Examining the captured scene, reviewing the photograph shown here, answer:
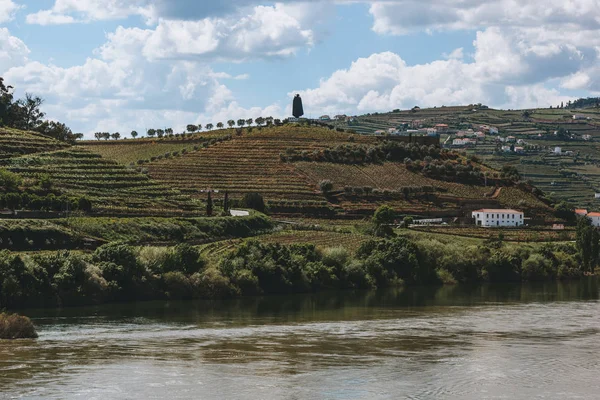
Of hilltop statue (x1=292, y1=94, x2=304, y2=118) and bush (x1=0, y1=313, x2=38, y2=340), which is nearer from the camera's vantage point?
bush (x1=0, y1=313, x2=38, y2=340)

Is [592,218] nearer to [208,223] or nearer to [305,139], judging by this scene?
[305,139]

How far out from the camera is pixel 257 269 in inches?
3022

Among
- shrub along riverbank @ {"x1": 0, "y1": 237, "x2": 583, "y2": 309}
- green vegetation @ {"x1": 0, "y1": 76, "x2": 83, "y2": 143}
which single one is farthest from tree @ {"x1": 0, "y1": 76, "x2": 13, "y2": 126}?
shrub along riverbank @ {"x1": 0, "y1": 237, "x2": 583, "y2": 309}

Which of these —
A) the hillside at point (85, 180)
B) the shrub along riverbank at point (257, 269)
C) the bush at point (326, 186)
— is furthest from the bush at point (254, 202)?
the shrub along riverbank at point (257, 269)

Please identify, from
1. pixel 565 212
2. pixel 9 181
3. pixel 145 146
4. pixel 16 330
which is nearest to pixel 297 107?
pixel 145 146

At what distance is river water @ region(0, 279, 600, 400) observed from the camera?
41469 millimetres

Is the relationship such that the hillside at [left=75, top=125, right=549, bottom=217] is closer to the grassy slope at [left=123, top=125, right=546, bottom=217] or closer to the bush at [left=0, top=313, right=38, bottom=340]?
the grassy slope at [left=123, top=125, right=546, bottom=217]

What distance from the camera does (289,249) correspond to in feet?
269

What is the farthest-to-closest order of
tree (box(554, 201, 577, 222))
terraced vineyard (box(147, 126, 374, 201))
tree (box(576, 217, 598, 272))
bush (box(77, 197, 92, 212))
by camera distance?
1. tree (box(554, 201, 577, 222))
2. terraced vineyard (box(147, 126, 374, 201))
3. tree (box(576, 217, 598, 272))
4. bush (box(77, 197, 92, 212))

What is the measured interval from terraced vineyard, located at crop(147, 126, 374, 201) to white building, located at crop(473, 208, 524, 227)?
19025 millimetres

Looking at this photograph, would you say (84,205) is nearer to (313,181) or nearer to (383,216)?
(383,216)

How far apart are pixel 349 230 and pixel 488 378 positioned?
60.2 metres

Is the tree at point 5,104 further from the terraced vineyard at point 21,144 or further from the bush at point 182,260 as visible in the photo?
the bush at point 182,260

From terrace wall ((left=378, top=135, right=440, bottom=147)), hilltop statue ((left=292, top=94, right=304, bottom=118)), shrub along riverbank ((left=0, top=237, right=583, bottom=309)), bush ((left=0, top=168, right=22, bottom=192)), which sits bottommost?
shrub along riverbank ((left=0, top=237, right=583, bottom=309))
